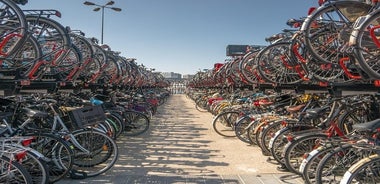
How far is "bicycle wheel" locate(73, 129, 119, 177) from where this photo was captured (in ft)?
17.8

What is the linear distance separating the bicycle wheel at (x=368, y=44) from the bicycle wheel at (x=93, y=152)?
3.61 metres

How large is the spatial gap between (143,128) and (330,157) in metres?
6.75

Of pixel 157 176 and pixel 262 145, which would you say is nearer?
pixel 157 176

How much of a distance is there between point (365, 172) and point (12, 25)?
4.08m

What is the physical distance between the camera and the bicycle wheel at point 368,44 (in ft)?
11.5

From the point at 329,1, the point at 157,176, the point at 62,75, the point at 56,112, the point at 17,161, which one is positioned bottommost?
the point at 157,176

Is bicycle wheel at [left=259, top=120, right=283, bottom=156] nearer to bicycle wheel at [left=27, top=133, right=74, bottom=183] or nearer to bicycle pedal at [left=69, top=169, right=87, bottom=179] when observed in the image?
bicycle pedal at [left=69, top=169, right=87, bottom=179]

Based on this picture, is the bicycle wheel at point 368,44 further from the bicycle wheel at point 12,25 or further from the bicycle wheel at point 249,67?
the bicycle wheel at point 249,67

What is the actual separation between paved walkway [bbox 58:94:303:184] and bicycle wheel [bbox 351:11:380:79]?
218 cm

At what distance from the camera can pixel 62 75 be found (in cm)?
683

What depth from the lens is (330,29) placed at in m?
Answer: 4.55

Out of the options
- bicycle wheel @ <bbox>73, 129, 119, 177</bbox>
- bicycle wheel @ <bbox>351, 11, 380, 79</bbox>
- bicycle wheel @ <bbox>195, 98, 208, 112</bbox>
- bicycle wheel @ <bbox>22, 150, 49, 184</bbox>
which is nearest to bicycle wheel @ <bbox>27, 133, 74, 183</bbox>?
bicycle wheel @ <bbox>73, 129, 119, 177</bbox>

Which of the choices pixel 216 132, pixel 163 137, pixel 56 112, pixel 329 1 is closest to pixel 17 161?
pixel 56 112

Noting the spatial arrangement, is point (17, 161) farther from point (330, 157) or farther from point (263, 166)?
point (263, 166)
